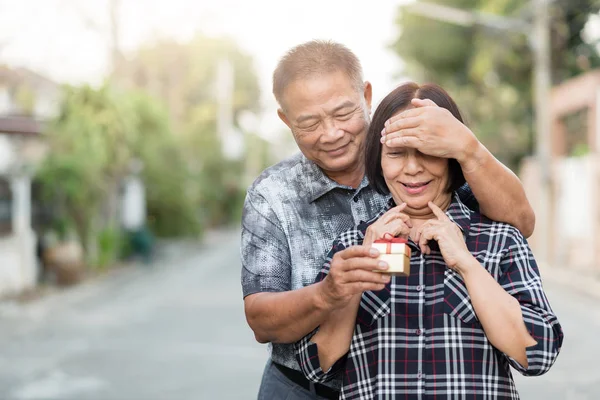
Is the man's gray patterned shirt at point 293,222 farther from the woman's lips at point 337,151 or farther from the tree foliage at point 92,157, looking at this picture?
the tree foliage at point 92,157

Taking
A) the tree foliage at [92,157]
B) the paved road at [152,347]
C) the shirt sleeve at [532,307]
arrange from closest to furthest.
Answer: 1. the shirt sleeve at [532,307]
2. the paved road at [152,347]
3. the tree foliage at [92,157]

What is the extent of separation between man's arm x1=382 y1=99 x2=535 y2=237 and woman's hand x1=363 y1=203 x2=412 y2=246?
169mm

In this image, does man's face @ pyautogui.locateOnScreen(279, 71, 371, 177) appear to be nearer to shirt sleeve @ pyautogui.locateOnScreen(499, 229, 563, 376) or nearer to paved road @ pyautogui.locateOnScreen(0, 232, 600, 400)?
shirt sleeve @ pyautogui.locateOnScreen(499, 229, 563, 376)

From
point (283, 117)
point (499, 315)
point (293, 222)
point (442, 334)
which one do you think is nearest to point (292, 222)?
point (293, 222)

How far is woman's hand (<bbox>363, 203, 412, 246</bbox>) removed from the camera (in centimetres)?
199

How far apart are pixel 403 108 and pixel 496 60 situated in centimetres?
2523

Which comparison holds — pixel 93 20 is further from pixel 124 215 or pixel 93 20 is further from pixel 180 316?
pixel 180 316

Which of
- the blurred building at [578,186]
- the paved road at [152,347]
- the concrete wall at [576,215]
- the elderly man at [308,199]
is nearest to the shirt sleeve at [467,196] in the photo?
the elderly man at [308,199]

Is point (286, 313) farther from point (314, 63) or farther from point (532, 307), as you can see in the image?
point (314, 63)

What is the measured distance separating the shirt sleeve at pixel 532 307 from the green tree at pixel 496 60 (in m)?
21.5

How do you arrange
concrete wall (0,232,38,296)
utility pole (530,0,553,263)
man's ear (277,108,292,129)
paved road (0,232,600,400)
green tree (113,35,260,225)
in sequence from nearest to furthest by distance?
man's ear (277,108,292,129) < paved road (0,232,600,400) < concrete wall (0,232,38,296) < utility pole (530,0,553,263) < green tree (113,35,260,225)

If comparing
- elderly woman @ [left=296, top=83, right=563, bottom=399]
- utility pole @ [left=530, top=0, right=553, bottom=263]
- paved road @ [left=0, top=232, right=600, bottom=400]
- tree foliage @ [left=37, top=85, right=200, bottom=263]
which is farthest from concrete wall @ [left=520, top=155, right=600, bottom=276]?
elderly woman @ [left=296, top=83, right=563, bottom=399]

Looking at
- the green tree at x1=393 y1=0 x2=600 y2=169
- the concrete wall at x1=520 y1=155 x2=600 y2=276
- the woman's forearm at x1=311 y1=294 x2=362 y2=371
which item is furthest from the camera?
the green tree at x1=393 y1=0 x2=600 y2=169

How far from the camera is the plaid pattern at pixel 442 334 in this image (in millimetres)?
1986
